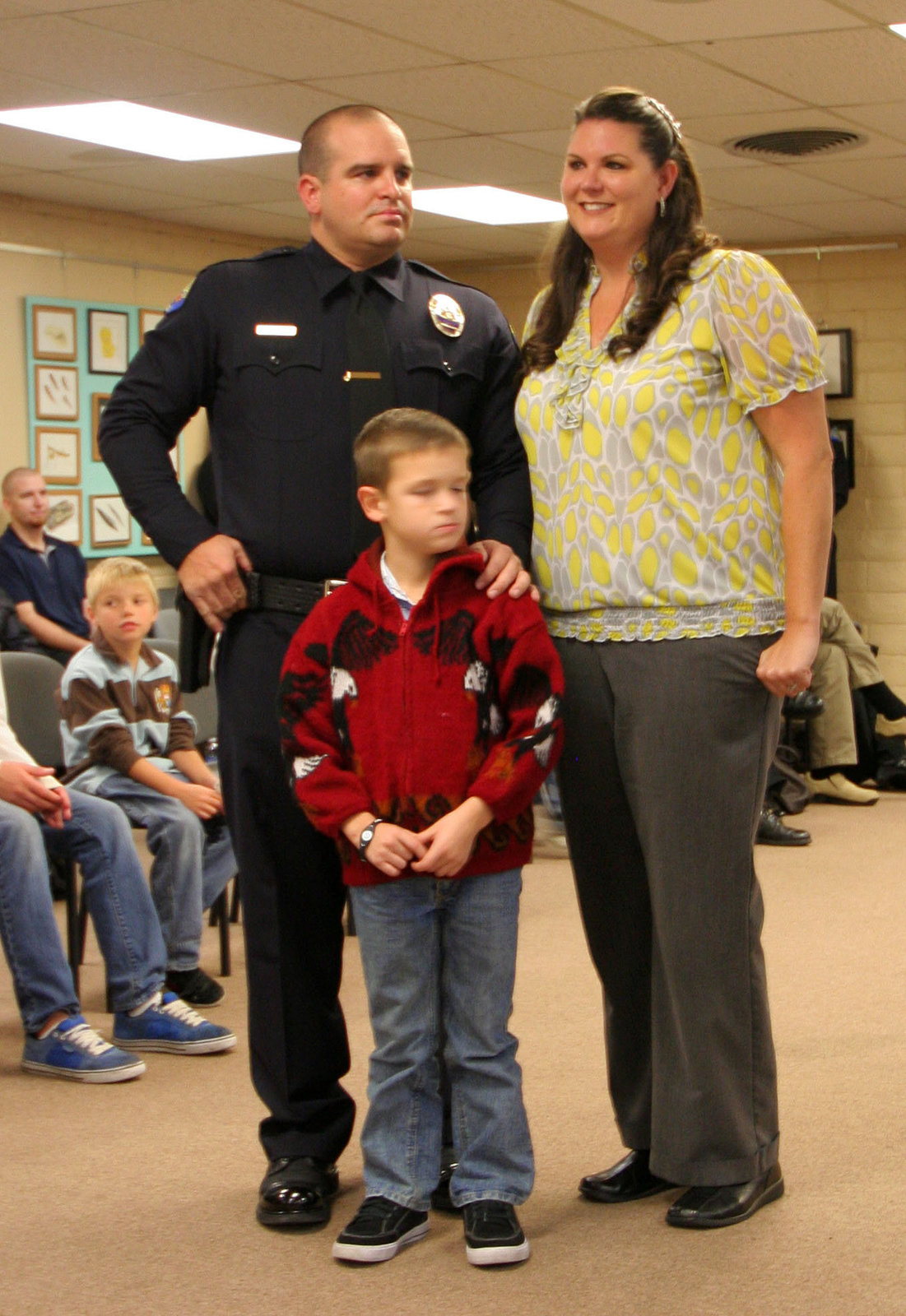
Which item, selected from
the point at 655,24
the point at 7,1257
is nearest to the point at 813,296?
the point at 655,24

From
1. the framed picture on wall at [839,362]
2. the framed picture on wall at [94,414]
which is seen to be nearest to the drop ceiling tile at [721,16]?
the framed picture on wall at [94,414]

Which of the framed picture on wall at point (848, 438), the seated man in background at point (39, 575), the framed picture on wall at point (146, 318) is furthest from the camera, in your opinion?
the framed picture on wall at point (848, 438)

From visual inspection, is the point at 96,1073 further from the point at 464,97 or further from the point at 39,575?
the point at 464,97

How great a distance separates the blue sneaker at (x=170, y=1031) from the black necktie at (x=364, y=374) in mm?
1428

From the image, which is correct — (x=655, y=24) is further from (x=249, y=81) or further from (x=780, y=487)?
(x=780, y=487)

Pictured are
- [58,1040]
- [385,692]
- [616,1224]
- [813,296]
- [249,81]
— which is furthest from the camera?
[813,296]

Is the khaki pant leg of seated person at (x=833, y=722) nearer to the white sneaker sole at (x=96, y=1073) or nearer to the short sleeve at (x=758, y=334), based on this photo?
the white sneaker sole at (x=96, y=1073)

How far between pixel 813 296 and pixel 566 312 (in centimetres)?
635

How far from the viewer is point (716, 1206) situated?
230cm

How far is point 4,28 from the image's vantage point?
4.42 metres

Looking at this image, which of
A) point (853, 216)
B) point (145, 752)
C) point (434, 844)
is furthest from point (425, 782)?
point (853, 216)

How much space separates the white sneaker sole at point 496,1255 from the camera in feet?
7.14

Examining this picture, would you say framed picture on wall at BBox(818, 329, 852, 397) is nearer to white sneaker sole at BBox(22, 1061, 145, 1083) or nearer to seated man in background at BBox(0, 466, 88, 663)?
seated man in background at BBox(0, 466, 88, 663)

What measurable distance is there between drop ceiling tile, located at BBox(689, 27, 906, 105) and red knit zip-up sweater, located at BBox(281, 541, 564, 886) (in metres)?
3.00
